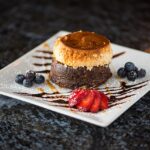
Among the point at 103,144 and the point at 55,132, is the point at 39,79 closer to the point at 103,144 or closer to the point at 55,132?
the point at 55,132

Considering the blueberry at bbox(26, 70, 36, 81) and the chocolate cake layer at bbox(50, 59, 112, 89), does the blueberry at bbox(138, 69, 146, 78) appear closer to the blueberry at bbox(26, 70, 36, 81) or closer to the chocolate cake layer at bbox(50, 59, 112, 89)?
the chocolate cake layer at bbox(50, 59, 112, 89)

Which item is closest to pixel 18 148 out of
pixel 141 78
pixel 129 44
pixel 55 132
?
pixel 55 132

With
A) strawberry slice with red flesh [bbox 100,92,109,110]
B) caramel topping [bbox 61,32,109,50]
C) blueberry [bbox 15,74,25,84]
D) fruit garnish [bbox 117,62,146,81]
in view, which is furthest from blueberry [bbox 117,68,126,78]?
blueberry [bbox 15,74,25,84]

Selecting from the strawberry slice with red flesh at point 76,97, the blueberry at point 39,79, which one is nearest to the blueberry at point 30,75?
the blueberry at point 39,79

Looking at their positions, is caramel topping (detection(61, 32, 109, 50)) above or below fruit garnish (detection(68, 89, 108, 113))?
above

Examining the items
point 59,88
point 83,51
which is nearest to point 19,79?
point 59,88

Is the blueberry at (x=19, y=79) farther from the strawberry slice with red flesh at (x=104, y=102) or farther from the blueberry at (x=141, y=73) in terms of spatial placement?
the blueberry at (x=141, y=73)

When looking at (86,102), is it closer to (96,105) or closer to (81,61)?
(96,105)
